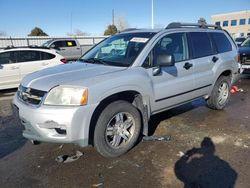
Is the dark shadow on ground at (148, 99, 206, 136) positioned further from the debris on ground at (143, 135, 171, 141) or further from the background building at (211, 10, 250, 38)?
the background building at (211, 10, 250, 38)

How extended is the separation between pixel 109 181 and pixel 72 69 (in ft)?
5.75

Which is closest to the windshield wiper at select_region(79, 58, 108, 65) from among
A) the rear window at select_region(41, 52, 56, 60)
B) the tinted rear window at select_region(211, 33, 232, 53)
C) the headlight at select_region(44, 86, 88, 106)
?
the headlight at select_region(44, 86, 88, 106)

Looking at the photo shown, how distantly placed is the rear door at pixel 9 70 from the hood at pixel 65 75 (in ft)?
16.9

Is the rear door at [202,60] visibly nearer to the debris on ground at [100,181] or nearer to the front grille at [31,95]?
the debris on ground at [100,181]

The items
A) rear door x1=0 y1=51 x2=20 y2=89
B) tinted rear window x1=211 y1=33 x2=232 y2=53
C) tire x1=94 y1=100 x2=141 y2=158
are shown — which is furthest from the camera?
rear door x1=0 y1=51 x2=20 y2=89

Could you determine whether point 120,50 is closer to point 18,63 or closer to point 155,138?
point 155,138

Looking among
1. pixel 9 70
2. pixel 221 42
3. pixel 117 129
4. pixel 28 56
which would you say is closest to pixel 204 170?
pixel 117 129

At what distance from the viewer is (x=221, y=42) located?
558 centimetres

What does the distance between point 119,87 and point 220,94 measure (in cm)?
331

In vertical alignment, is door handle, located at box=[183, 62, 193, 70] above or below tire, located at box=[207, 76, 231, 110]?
above

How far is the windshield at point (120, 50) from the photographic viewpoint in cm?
396

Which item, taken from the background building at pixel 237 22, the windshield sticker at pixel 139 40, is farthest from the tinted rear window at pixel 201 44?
the background building at pixel 237 22

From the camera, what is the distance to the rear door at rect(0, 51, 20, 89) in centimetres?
813

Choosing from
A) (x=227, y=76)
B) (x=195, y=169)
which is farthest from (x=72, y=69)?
(x=227, y=76)
